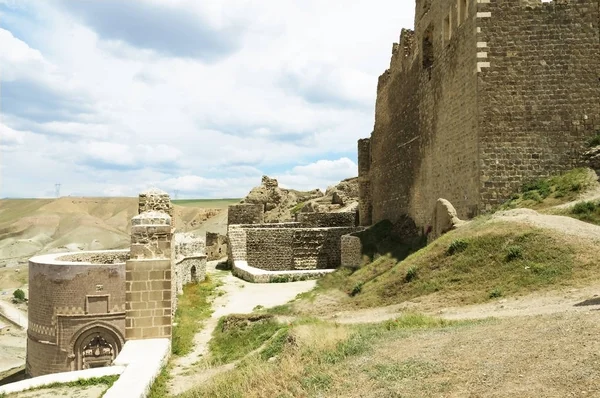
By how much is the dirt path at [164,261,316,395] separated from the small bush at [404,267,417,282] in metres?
5.28

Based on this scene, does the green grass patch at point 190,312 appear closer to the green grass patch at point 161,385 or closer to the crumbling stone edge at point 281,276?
the crumbling stone edge at point 281,276

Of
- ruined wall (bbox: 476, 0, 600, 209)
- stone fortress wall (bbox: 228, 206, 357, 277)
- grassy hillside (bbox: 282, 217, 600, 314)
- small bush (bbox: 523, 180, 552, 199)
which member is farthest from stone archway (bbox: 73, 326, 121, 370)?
small bush (bbox: 523, 180, 552, 199)

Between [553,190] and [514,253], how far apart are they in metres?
4.22

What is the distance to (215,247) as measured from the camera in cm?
3447

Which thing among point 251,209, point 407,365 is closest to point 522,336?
point 407,365

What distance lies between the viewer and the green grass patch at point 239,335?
1087 centimetres

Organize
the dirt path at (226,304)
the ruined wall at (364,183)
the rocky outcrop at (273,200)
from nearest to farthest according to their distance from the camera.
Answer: the dirt path at (226,304)
the ruined wall at (364,183)
the rocky outcrop at (273,200)

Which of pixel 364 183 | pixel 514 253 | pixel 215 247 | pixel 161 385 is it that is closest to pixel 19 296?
pixel 215 247

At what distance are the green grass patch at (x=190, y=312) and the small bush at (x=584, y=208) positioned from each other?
10.1m

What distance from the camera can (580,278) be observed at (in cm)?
970

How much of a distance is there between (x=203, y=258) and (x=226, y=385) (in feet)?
57.0

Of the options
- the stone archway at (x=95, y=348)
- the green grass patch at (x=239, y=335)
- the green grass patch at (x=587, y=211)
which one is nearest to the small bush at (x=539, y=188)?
the green grass patch at (x=587, y=211)

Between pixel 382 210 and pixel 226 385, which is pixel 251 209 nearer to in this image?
pixel 382 210

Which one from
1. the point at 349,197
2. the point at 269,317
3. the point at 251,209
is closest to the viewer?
the point at 269,317
